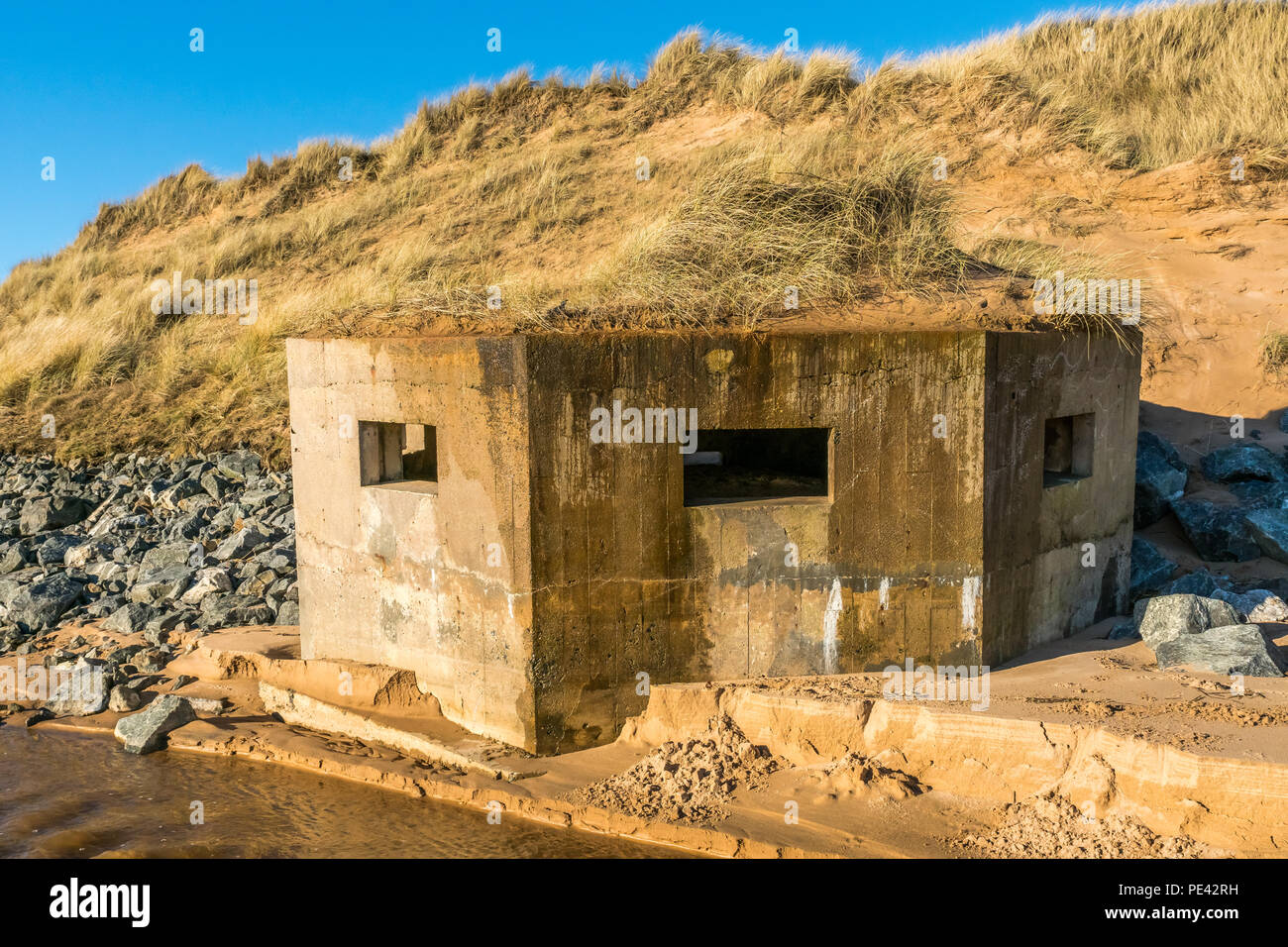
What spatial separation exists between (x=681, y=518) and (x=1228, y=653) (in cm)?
377

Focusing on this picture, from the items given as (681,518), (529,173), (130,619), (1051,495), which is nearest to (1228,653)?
(1051,495)

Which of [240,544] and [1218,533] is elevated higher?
[1218,533]

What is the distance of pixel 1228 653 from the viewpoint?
6.64 meters

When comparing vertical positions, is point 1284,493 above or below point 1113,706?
above

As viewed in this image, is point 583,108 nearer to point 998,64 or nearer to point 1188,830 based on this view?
point 998,64

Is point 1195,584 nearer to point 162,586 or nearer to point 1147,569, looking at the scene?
point 1147,569

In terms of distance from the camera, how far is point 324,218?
67.7 feet

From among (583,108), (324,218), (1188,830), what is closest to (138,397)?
(324,218)

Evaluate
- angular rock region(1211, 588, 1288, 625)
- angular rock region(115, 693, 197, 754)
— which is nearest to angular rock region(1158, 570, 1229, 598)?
angular rock region(1211, 588, 1288, 625)

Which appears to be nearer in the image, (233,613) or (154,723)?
(154,723)

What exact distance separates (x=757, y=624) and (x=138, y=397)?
13.1 metres

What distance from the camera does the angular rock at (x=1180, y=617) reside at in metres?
7.11
